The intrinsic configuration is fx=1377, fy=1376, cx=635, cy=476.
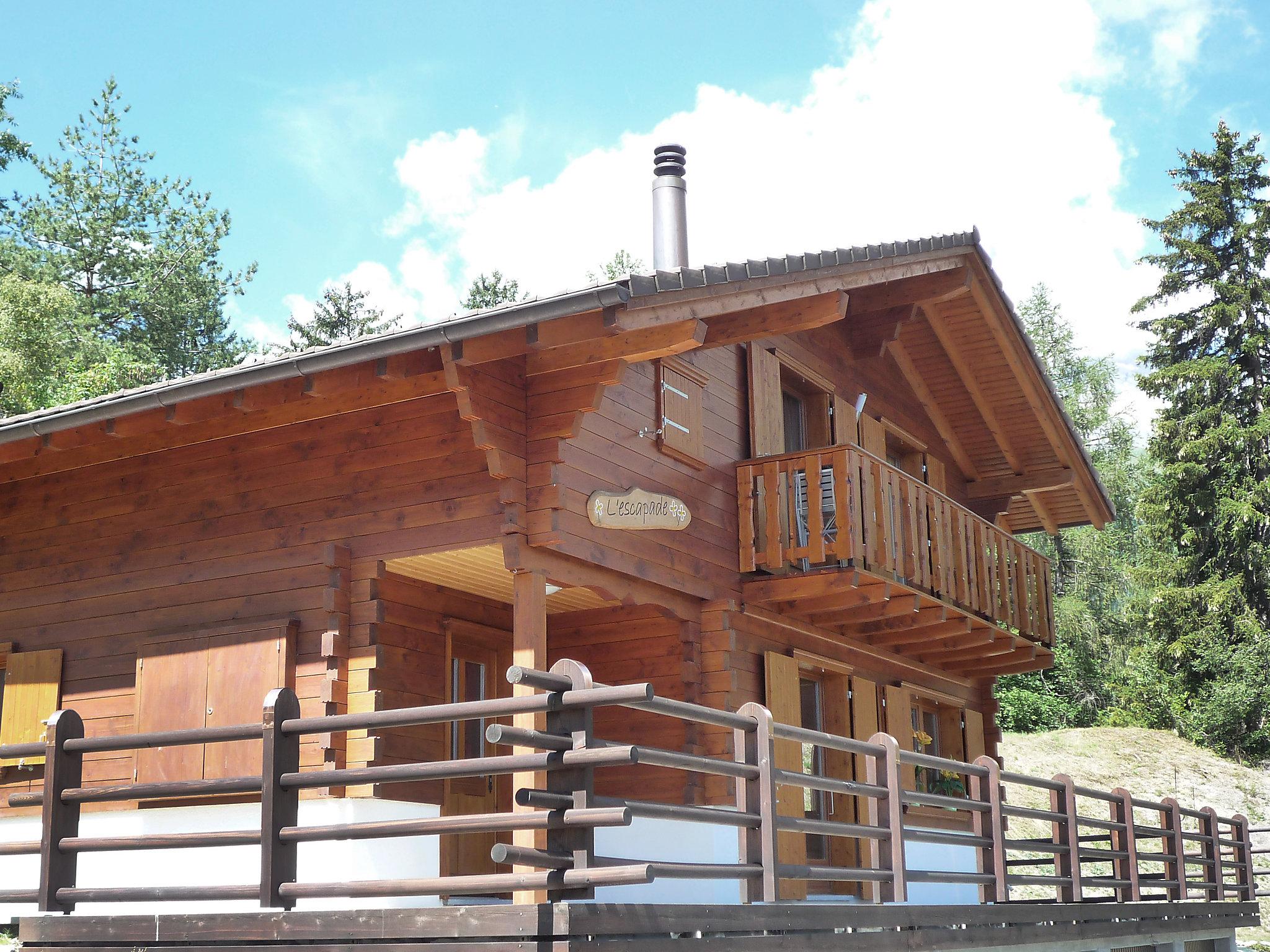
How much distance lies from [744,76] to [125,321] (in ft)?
334

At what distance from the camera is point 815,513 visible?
1185cm

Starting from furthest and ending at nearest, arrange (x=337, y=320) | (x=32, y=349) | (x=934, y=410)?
(x=337, y=320)
(x=32, y=349)
(x=934, y=410)

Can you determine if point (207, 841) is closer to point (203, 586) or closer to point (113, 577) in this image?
point (203, 586)

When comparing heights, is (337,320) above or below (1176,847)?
above

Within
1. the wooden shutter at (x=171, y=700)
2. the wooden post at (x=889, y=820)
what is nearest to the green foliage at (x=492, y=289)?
the wooden shutter at (x=171, y=700)

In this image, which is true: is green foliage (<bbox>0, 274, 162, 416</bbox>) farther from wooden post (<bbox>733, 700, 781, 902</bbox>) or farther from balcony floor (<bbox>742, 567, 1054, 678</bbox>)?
wooden post (<bbox>733, 700, 781, 902</bbox>)

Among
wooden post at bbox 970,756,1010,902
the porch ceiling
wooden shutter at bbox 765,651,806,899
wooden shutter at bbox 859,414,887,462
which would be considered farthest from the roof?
wooden shutter at bbox 859,414,887,462

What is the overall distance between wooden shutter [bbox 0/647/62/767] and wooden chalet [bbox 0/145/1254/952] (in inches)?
1.1

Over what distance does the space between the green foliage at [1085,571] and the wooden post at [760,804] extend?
1012 inches

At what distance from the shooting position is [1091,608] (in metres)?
39.5

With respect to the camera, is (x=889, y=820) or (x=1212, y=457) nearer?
(x=889, y=820)

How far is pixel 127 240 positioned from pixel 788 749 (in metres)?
32.0

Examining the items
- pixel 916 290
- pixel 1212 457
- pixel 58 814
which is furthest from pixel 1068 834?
pixel 1212 457

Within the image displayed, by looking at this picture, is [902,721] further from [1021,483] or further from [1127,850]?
[1021,483]
